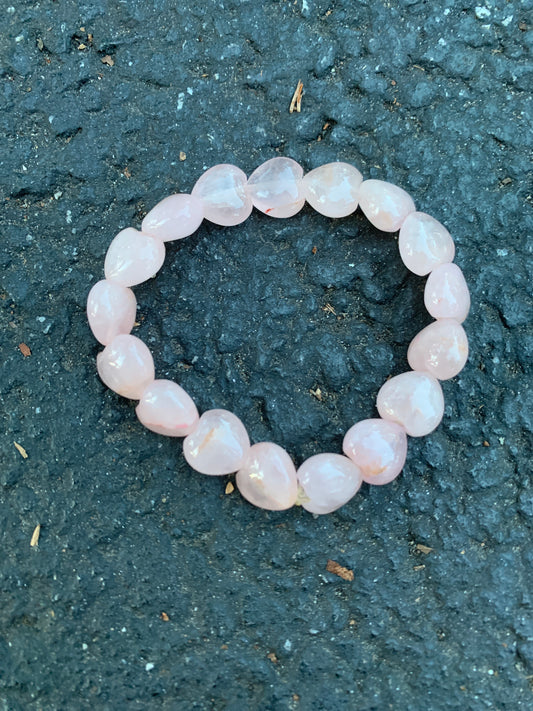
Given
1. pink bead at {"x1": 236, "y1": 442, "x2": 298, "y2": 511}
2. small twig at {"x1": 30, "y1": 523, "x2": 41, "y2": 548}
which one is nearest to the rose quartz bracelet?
pink bead at {"x1": 236, "y1": 442, "x2": 298, "y2": 511}

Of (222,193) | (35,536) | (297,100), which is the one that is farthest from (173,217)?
(35,536)

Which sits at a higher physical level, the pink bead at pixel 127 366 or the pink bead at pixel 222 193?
the pink bead at pixel 222 193

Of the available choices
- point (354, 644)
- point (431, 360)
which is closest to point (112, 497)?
point (354, 644)

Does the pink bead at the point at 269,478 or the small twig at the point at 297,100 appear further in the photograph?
the small twig at the point at 297,100

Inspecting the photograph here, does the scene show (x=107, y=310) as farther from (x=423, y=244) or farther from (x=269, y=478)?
(x=423, y=244)

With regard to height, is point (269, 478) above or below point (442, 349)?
below

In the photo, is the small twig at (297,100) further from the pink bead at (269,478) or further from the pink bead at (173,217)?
the pink bead at (269,478)

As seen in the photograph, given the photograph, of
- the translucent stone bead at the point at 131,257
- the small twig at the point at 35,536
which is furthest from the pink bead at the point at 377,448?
the small twig at the point at 35,536

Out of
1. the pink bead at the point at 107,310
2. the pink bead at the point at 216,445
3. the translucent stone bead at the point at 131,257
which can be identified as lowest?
the pink bead at the point at 216,445

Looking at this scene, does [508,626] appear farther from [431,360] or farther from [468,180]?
[468,180]
